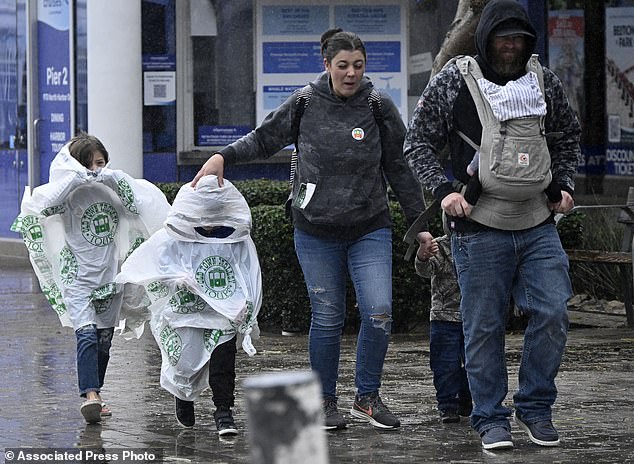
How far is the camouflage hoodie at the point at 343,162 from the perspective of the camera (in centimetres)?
670

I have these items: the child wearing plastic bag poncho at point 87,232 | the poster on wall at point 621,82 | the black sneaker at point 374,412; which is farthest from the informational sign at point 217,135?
the black sneaker at point 374,412

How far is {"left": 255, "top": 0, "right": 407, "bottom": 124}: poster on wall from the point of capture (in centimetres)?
1554

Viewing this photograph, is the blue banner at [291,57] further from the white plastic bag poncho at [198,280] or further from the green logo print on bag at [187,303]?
the green logo print on bag at [187,303]

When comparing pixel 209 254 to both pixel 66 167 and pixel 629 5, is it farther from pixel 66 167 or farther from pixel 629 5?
pixel 629 5

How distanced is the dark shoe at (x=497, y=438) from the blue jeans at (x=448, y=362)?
0.77 metres

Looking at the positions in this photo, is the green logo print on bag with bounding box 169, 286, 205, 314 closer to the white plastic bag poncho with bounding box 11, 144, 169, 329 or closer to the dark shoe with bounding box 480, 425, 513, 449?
the white plastic bag poncho with bounding box 11, 144, 169, 329

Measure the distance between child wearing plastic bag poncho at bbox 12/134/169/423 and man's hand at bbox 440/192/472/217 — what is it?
1.92m

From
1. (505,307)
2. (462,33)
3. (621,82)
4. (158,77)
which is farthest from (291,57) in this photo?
(505,307)

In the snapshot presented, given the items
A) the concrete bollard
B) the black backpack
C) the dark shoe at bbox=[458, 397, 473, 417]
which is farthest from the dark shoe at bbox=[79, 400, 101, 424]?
the concrete bollard

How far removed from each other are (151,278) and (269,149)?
0.84m

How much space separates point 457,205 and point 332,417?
49.9 inches

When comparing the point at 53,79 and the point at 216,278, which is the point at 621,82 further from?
the point at 216,278

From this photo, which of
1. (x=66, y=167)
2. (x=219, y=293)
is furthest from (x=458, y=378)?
(x=66, y=167)

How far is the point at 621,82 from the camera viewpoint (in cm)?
1622
